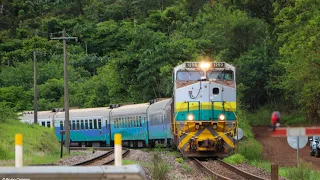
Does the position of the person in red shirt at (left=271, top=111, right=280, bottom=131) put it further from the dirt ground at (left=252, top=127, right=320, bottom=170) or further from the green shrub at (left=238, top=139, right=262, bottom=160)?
the green shrub at (left=238, top=139, right=262, bottom=160)

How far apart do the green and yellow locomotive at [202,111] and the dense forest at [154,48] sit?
1292cm

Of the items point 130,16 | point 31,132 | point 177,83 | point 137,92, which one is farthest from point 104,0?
point 177,83

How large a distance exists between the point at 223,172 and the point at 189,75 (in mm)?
5296

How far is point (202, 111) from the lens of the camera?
23.4 metres

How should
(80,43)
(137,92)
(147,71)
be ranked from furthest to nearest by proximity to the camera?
1. (80,43)
2. (137,92)
3. (147,71)

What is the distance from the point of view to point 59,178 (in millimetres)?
7645

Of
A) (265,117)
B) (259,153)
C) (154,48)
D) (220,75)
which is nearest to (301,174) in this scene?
(220,75)

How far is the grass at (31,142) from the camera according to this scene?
23.1 metres

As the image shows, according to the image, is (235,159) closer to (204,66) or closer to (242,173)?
(204,66)

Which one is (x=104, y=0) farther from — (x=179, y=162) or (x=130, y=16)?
(x=179, y=162)

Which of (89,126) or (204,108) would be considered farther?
(89,126)

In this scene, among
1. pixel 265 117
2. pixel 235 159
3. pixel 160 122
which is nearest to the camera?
pixel 235 159

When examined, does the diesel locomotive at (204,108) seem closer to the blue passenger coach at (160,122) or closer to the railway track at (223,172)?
the railway track at (223,172)

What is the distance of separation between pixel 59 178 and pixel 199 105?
15.9 metres
